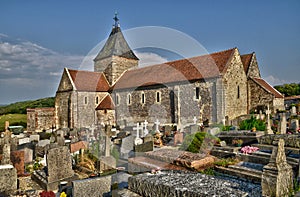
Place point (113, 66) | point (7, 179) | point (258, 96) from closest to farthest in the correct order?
point (7, 179) → point (258, 96) → point (113, 66)

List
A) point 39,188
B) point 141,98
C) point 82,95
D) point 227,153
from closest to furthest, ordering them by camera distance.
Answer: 1. point 39,188
2. point 227,153
3. point 141,98
4. point 82,95

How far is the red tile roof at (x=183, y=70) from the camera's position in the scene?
18.1 m

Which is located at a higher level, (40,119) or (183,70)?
(183,70)

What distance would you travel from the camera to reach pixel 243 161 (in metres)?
6.94

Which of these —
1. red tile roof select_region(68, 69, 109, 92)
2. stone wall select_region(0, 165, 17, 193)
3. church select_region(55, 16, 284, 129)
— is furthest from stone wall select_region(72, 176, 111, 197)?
red tile roof select_region(68, 69, 109, 92)

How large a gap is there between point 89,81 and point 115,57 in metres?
4.86

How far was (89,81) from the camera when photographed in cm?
2588

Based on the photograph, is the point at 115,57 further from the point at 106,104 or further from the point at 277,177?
the point at 277,177

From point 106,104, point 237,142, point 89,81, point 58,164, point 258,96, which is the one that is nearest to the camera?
point 58,164

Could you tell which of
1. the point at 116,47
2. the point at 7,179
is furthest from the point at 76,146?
the point at 116,47

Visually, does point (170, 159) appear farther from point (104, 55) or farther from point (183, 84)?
point (104, 55)

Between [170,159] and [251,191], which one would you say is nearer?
[251,191]

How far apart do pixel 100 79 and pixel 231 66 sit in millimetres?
15551

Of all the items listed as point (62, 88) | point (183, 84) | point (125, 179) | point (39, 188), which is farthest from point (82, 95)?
point (125, 179)
